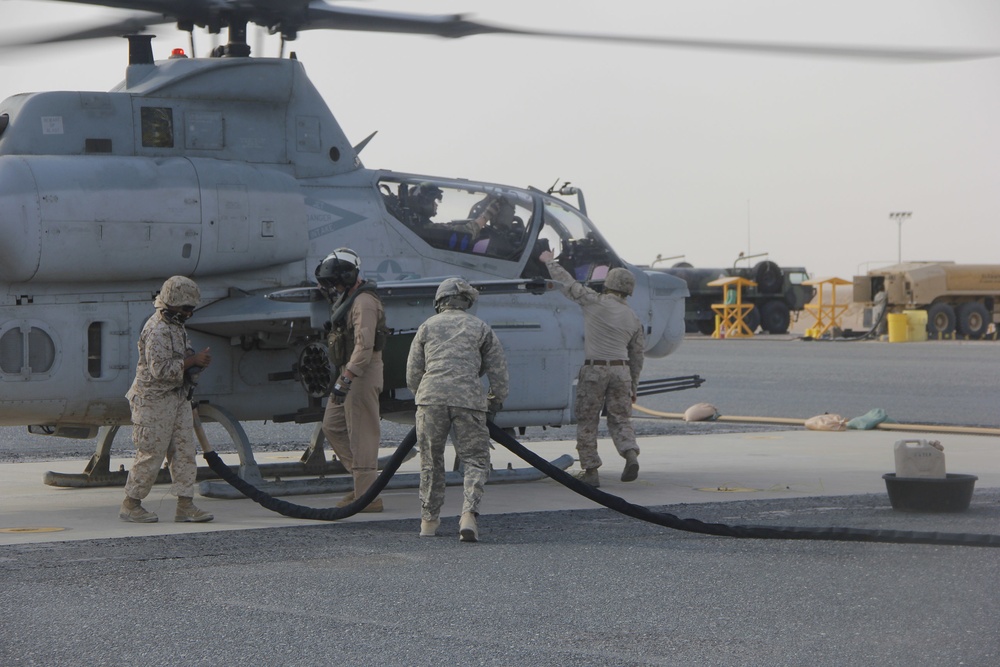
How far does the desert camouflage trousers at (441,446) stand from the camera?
8.59m

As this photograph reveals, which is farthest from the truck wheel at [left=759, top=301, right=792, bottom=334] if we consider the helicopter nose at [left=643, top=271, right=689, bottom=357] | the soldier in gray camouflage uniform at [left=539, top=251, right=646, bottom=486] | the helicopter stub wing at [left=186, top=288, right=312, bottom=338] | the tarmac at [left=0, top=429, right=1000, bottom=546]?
the helicopter stub wing at [left=186, top=288, right=312, bottom=338]

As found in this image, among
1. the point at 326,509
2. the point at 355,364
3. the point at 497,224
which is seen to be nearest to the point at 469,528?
the point at 326,509

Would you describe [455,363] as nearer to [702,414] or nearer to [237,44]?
[237,44]

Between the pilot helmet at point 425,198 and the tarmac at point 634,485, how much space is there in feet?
8.08

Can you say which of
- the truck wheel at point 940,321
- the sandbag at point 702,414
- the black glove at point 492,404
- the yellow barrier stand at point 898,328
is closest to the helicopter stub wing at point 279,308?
the black glove at point 492,404

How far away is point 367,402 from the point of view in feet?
31.1

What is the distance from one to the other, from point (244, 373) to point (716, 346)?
30.4 m

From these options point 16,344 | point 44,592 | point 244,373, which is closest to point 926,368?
point 244,373

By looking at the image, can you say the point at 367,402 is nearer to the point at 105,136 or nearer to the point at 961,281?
the point at 105,136

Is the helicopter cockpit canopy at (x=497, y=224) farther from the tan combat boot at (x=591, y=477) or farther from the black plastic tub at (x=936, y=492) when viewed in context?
the black plastic tub at (x=936, y=492)

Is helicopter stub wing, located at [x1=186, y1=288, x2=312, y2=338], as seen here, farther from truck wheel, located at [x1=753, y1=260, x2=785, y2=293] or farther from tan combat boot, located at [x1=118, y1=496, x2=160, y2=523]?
truck wheel, located at [x1=753, y1=260, x2=785, y2=293]

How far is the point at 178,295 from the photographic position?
9.10 m

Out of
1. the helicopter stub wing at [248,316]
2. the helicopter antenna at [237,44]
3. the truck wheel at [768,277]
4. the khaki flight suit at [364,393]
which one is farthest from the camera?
the truck wheel at [768,277]

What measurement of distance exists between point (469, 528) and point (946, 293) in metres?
42.7
